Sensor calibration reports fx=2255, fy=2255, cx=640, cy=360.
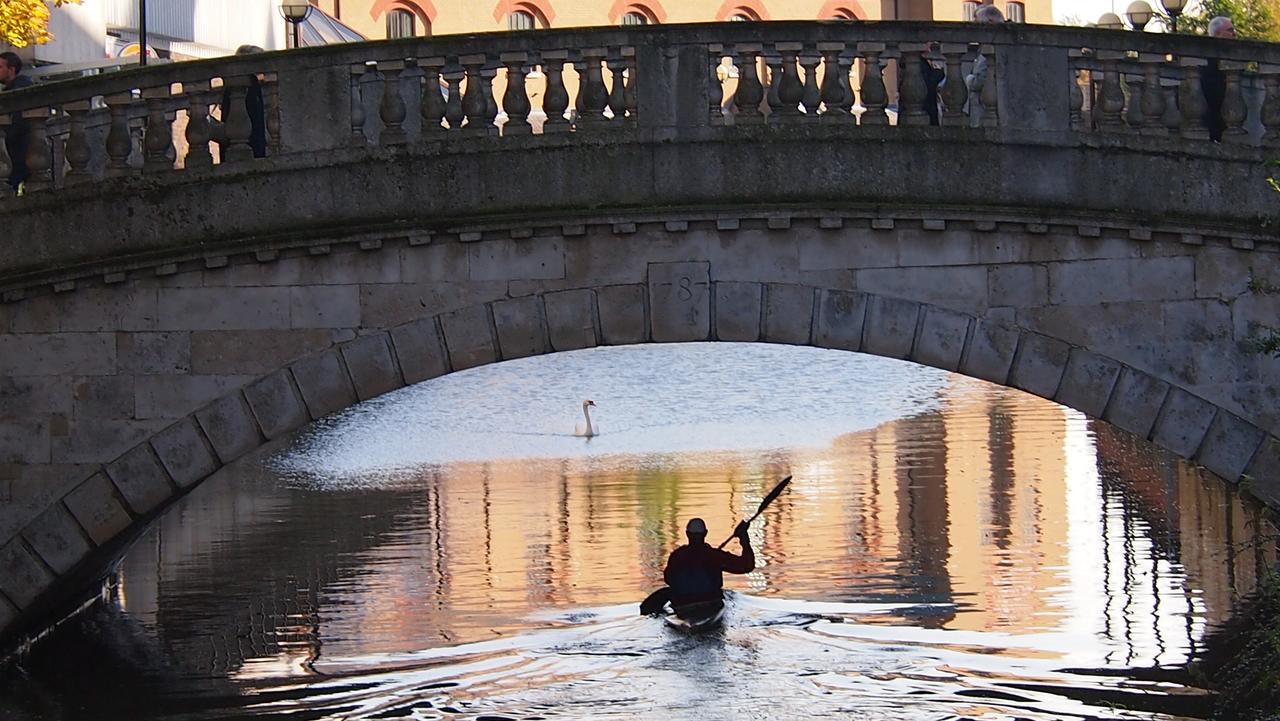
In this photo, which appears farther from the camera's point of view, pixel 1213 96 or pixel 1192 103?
pixel 1213 96

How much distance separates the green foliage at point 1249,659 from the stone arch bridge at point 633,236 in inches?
48.0

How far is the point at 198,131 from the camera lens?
1465cm

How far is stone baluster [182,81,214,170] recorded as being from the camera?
1464 centimetres

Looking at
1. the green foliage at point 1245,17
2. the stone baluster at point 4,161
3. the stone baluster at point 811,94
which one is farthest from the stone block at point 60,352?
the green foliage at point 1245,17

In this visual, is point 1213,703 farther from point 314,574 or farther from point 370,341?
point 314,574

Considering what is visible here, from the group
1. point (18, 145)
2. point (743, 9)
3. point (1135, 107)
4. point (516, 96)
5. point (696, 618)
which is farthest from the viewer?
point (743, 9)

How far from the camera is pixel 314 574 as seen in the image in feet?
73.4

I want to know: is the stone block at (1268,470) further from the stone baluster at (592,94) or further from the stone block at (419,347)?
the stone block at (419,347)

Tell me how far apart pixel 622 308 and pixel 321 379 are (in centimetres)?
201

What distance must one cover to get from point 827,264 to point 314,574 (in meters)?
9.31

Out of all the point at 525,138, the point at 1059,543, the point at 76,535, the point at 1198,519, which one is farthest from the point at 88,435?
the point at 1198,519

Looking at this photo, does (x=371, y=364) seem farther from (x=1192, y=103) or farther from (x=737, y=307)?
(x=1192, y=103)

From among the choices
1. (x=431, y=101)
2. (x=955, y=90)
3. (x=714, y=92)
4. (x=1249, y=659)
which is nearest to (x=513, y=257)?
(x=431, y=101)

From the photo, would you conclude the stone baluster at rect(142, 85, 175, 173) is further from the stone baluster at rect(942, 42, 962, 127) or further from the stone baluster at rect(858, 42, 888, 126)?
the stone baluster at rect(942, 42, 962, 127)
